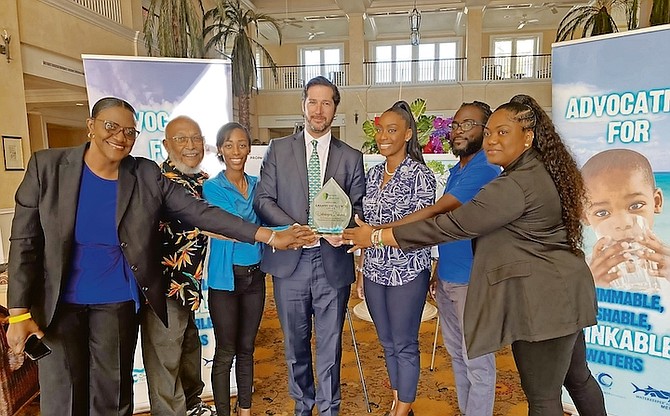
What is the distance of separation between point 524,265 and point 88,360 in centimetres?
158

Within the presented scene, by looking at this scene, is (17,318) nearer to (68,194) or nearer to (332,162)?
(68,194)

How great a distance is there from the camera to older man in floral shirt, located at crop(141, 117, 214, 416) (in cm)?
195

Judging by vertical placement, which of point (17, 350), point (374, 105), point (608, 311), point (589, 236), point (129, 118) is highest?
point (374, 105)

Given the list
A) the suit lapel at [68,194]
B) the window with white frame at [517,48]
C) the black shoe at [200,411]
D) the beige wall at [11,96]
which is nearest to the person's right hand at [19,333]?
the suit lapel at [68,194]

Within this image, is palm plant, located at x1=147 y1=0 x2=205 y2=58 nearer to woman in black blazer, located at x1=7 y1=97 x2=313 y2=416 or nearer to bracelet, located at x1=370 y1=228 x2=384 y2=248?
woman in black blazer, located at x1=7 y1=97 x2=313 y2=416

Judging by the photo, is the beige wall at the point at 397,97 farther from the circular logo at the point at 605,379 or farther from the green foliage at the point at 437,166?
the circular logo at the point at 605,379

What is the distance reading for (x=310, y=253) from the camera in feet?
6.68

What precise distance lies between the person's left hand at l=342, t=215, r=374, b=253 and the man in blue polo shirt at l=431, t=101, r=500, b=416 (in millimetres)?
338

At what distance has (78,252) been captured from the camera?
156cm

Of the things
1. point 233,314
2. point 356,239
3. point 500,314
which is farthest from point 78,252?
point 500,314

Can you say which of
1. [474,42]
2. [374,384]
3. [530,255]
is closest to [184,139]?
[530,255]

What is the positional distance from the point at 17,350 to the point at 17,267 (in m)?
0.28

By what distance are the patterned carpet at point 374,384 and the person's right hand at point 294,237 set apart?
112cm

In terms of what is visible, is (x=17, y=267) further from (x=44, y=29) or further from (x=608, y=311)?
(x=44, y=29)
